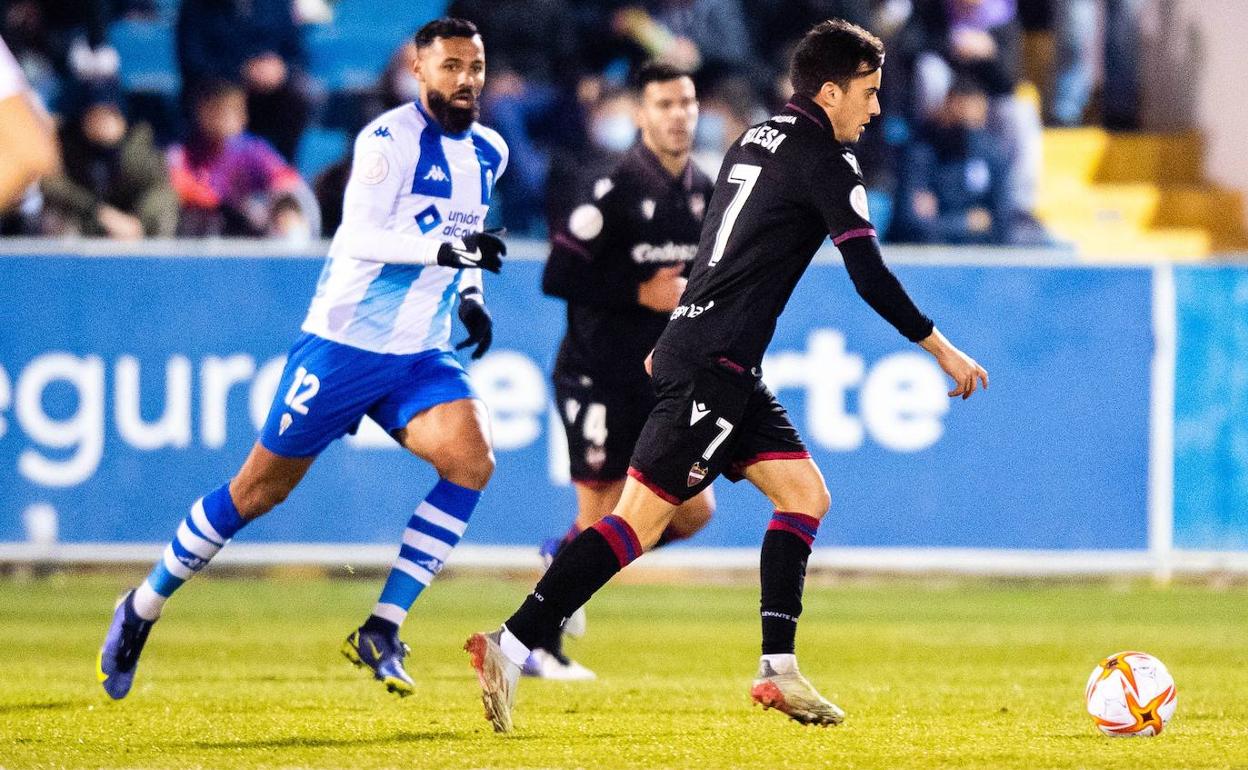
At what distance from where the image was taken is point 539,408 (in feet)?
40.5

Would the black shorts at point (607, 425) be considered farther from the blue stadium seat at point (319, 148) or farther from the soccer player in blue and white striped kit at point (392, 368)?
the blue stadium seat at point (319, 148)

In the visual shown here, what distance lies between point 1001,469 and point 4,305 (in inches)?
230

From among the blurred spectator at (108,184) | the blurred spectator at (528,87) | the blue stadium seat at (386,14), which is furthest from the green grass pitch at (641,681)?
the blue stadium seat at (386,14)

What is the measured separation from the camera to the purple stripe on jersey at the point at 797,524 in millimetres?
6711

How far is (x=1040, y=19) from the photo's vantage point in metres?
19.3

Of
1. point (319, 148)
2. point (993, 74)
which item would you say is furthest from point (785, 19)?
point (319, 148)

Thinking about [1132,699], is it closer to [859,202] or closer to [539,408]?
[859,202]

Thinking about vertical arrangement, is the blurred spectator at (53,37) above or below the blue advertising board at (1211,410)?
above

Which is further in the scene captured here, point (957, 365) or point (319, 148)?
point (319, 148)

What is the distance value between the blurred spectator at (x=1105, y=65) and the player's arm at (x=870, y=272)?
12157mm

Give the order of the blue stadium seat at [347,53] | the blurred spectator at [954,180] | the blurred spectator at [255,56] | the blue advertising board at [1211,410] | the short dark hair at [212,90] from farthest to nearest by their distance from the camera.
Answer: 1. the blue stadium seat at [347,53]
2. the blurred spectator at [255,56]
3. the blurred spectator at [954,180]
4. the short dark hair at [212,90]
5. the blue advertising board at [1211,410]

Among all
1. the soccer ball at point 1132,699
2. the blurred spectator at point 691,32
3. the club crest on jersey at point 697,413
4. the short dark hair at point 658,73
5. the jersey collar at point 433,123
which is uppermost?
the short dark hair at point 658,73

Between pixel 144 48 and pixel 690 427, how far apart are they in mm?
11375

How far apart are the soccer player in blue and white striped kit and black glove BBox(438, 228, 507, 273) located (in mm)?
73
